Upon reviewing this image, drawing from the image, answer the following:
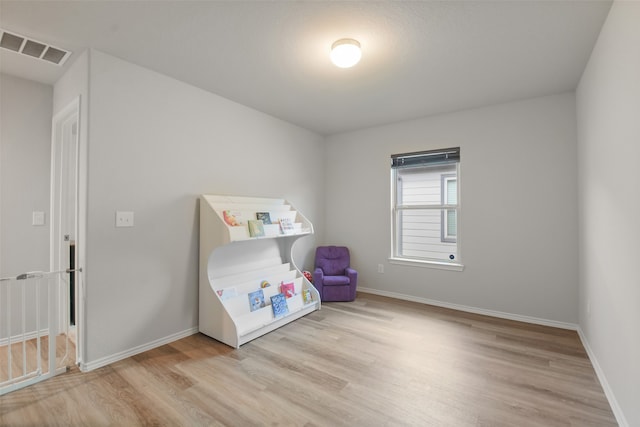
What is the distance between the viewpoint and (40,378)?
2027 mm

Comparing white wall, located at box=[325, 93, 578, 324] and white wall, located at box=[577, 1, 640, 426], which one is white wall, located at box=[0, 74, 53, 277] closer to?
white wall, located at box=[325, 93, 578, 324]

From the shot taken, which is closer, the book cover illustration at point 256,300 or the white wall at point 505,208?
the book cover illustration at point 256,300

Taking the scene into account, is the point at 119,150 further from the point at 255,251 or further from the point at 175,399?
the point at 175,399

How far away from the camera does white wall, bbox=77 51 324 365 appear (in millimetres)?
2223

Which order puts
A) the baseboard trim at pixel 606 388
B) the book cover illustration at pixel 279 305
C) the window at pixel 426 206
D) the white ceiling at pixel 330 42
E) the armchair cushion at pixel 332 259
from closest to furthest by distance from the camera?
the baseboard trim at pixel 606 388
the white ceiling at pixel 330 42
the book cover illustration at pixel 279 305
the window at pixel 426 206
the armchair cushion at pixel 332 259

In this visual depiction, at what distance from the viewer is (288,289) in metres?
3.27

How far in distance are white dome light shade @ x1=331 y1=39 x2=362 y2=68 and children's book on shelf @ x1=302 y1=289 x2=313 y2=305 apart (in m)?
2.54

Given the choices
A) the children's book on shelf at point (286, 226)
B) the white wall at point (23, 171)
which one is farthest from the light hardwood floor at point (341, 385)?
the white wall at point (23, 171)

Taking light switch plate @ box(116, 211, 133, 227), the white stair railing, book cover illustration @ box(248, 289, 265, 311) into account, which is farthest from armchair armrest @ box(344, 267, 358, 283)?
the white stair railing

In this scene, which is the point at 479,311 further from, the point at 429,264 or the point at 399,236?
the point at 399,236

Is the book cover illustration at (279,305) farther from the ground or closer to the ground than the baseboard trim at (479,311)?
farther from the ground

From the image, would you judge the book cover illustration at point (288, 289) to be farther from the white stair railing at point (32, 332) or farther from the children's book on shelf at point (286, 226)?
the white stair railing at point (32, 332)

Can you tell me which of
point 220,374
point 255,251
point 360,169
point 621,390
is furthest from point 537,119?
point 220,374

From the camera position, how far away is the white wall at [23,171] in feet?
8.43
